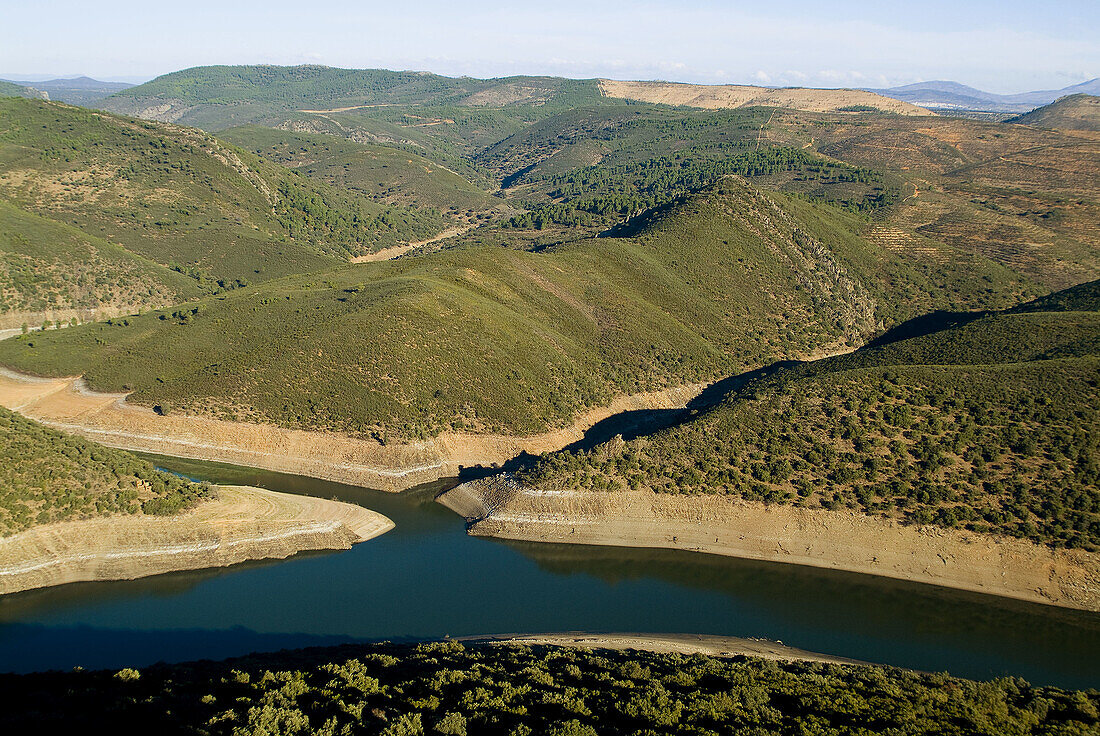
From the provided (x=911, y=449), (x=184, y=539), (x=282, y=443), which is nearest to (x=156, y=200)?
(x=282, y=443)

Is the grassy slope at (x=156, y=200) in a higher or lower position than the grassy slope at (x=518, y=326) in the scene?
higher

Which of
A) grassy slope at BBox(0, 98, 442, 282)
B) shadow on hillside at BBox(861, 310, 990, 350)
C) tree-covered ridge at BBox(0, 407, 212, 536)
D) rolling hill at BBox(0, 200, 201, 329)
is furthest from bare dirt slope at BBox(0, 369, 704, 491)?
grassy slope at BBox(0, 98, 442, 282)

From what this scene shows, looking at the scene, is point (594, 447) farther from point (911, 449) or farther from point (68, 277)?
point (68, 277)

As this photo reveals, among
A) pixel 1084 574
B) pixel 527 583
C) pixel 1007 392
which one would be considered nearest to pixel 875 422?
pixel 1007 392

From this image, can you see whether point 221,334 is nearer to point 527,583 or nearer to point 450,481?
point 450,481

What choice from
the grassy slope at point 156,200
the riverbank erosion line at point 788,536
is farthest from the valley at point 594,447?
the grassy slope at point 156,200

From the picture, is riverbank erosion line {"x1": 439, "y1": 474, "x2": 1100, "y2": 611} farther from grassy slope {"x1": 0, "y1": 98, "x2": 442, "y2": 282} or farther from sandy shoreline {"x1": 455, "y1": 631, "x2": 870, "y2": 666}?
grassy slope {"x1": 0, "y1": 98, "x2": 442, "y2": 282}

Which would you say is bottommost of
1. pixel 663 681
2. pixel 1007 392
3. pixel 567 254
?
pixel 663 681

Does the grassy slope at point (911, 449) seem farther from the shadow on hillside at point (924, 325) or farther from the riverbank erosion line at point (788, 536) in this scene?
the shadow on hillside at point (924, 325)
